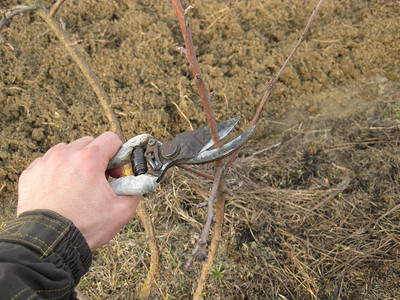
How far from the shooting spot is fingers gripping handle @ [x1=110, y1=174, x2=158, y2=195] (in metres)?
1.23

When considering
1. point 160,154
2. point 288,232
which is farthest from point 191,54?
point 288,232

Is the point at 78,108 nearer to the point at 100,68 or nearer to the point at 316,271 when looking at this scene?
the point at 100,68

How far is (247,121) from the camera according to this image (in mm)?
2859

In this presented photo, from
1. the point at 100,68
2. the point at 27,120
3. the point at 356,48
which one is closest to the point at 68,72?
the point at 100,68

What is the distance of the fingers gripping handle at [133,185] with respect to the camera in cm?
123

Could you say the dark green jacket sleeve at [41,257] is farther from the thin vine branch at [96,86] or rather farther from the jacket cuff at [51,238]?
the thin vine branch at [96,86]

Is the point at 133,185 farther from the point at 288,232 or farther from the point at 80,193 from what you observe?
the point at 288,232

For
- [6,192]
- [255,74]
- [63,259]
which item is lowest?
[255,74]

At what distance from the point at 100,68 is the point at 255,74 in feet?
4.53

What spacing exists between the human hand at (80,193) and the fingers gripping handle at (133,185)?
0.10ft

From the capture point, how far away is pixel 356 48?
10.9ft

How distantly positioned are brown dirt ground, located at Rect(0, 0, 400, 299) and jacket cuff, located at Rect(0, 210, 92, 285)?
1.05m

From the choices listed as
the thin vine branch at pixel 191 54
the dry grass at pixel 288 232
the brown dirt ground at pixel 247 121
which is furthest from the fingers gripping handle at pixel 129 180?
the brown dirt ground at pixel 247 121

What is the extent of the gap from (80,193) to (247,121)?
1953 millimetres
